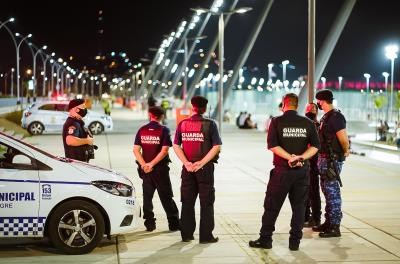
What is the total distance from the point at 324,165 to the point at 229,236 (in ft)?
4.68

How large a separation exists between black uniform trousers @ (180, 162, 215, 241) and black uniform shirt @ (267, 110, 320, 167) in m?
0.88

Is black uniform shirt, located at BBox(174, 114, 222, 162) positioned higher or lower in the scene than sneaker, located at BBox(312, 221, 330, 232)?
higher

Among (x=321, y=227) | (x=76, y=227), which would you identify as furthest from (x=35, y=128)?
(x=76, y=227)

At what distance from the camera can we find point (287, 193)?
7.86m

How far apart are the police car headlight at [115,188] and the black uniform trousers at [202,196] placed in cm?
67

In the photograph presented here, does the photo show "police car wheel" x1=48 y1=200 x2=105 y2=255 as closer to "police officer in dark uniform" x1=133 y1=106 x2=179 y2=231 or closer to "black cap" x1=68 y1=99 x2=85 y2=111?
"police officer in dark uniform" x1=133 y1=106 x2=179 y2=231

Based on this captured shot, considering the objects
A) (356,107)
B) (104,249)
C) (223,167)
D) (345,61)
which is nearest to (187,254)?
(104,249)

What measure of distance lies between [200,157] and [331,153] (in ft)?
5.24

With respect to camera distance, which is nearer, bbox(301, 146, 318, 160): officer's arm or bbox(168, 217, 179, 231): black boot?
bbox(301, 146, 318, 160): officer's arm

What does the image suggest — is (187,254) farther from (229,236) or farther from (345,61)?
(345,61)

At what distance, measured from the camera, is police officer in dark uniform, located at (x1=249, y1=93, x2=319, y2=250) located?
7730 millimetres

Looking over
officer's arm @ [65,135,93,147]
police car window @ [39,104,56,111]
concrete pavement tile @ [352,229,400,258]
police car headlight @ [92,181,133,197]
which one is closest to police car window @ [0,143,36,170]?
police car headlight @ [92,181,133,197]

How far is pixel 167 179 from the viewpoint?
901 cm

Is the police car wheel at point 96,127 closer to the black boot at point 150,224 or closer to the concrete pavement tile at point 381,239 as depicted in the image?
the black boot at point 150,224
